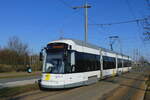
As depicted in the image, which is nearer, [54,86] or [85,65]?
[54,86]

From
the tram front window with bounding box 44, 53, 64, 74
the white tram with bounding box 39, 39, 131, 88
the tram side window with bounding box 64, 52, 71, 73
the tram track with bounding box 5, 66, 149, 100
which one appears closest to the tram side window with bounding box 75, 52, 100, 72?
the white tram with bounding box 39, 39, 131, 88

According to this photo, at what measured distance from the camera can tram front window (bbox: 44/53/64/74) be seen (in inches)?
555

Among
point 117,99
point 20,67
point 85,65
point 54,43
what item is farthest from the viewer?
point 20,67

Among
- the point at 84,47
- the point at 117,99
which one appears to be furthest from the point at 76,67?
the point at 117,99

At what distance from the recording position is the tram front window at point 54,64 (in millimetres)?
14094

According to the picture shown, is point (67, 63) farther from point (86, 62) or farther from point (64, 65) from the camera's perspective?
point (86, 62)

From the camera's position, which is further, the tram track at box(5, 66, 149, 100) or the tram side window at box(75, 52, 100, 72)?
the tram side window at box(75, 52, 100, 72)

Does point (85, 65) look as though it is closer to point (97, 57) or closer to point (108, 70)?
point (97, 57)

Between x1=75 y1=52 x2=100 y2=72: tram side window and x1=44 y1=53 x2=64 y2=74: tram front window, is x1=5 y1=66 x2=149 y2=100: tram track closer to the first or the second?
x1=44 y1=53 x2=64 y2=74: tram front window

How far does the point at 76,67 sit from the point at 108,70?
10853mm

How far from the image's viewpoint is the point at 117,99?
443 inches

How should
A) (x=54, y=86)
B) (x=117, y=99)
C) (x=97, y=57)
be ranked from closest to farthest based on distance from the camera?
1. (x=117, y=99)
2. (x=54, y=86)
3. (x=97, y=57)

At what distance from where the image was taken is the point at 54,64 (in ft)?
47.3

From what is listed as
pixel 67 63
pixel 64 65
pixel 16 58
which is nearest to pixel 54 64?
pixel 64 65
